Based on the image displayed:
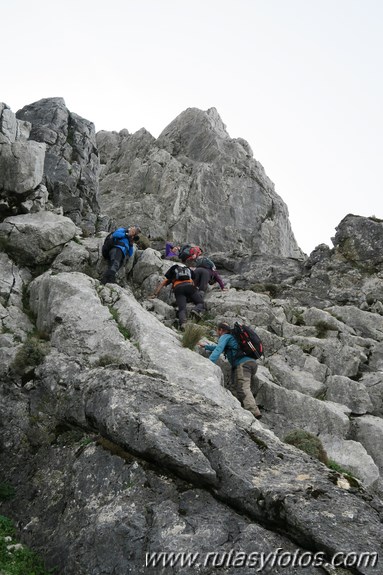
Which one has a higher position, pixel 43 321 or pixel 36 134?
pixel 36 134

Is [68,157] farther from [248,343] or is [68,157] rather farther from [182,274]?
[248,343]

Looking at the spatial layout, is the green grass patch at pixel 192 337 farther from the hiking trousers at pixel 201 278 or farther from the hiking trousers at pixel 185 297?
the hiking trousers at pixel 201 278

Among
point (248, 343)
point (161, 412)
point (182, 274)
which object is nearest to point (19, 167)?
point (182, 274)

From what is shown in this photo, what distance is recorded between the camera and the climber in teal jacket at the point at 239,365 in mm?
16562

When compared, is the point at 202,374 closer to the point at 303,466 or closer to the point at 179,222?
the point at 303,466

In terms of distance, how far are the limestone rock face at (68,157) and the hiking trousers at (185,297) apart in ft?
36.2

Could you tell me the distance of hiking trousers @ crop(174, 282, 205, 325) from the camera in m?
21.9

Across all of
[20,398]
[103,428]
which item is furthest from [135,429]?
[20,398]

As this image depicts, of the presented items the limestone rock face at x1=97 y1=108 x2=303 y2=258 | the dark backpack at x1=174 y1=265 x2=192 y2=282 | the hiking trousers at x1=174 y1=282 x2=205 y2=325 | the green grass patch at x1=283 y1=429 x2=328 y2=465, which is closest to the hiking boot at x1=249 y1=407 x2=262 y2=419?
the green grass patch at x1=283 y1=429 x2=328 y2=465

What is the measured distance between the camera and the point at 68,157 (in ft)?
119

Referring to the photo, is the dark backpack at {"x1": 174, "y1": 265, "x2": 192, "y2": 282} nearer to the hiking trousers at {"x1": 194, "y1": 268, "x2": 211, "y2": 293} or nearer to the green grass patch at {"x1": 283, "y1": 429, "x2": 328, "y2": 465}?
the hiking trousers at {"x1": 194, "y1": 268, "x2": 211, "y2": 293}

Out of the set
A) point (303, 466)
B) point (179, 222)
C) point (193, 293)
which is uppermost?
point (179, 222)

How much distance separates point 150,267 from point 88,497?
1683 cm

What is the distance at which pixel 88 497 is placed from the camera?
979 cm
